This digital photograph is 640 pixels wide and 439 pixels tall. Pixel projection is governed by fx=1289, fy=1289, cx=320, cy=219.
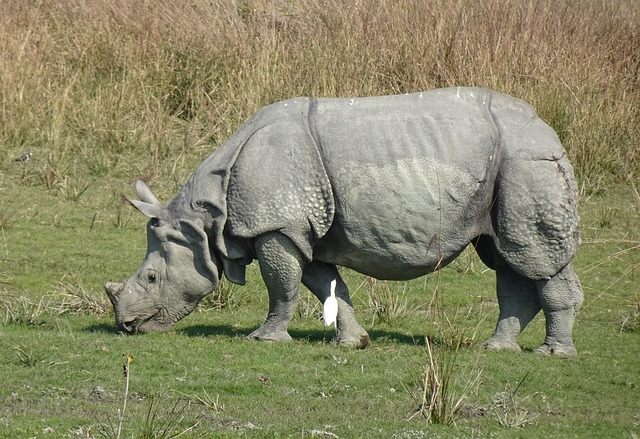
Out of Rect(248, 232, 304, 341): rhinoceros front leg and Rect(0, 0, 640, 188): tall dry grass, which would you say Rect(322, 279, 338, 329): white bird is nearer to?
Rect(248, 232, 304, 341): rhinoceros front leg

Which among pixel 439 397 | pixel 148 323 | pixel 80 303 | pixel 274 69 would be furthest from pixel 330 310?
pixel 274 69

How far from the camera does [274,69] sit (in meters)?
15.0

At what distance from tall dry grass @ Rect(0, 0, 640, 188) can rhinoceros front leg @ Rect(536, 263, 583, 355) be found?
5.53m

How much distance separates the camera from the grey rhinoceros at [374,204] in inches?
325

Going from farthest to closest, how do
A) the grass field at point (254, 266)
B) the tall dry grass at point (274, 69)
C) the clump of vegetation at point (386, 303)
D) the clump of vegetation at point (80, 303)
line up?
1. the tall dry grass at point (274, 69)
2. the clump of vegetation at point (386, 303)
3. the clump of vegetation at point (80, 303)
4. the grass field at point (254, 266)

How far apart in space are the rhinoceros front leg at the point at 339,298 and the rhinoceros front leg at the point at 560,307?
1.21 meters

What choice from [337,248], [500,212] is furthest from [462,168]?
[337,248]

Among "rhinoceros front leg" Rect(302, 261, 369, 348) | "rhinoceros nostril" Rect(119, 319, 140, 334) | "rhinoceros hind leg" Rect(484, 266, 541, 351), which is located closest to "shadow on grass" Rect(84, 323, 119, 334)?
"rhinoceros nostril" Rect(119, 319, 140, 334)

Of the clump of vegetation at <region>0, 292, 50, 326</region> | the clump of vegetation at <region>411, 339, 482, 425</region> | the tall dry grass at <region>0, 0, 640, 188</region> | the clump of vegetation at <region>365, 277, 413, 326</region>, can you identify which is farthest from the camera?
the tall dry grass at <region>0, 0, 640, 188</region>

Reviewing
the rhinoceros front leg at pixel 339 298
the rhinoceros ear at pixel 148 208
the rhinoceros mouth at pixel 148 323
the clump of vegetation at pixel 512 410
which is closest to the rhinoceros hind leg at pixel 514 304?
the rhinoceros front leg at pixel 339 298

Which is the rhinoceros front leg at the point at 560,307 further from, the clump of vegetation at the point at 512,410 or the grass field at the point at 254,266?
the clump of vegetation at the point at 512,410

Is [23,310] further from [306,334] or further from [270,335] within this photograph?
[306,334]

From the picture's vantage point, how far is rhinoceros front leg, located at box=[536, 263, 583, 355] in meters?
8.46

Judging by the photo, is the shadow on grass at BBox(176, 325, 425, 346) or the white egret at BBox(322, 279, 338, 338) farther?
the shadow on grass at BBox(176, 325, 425, 346)
